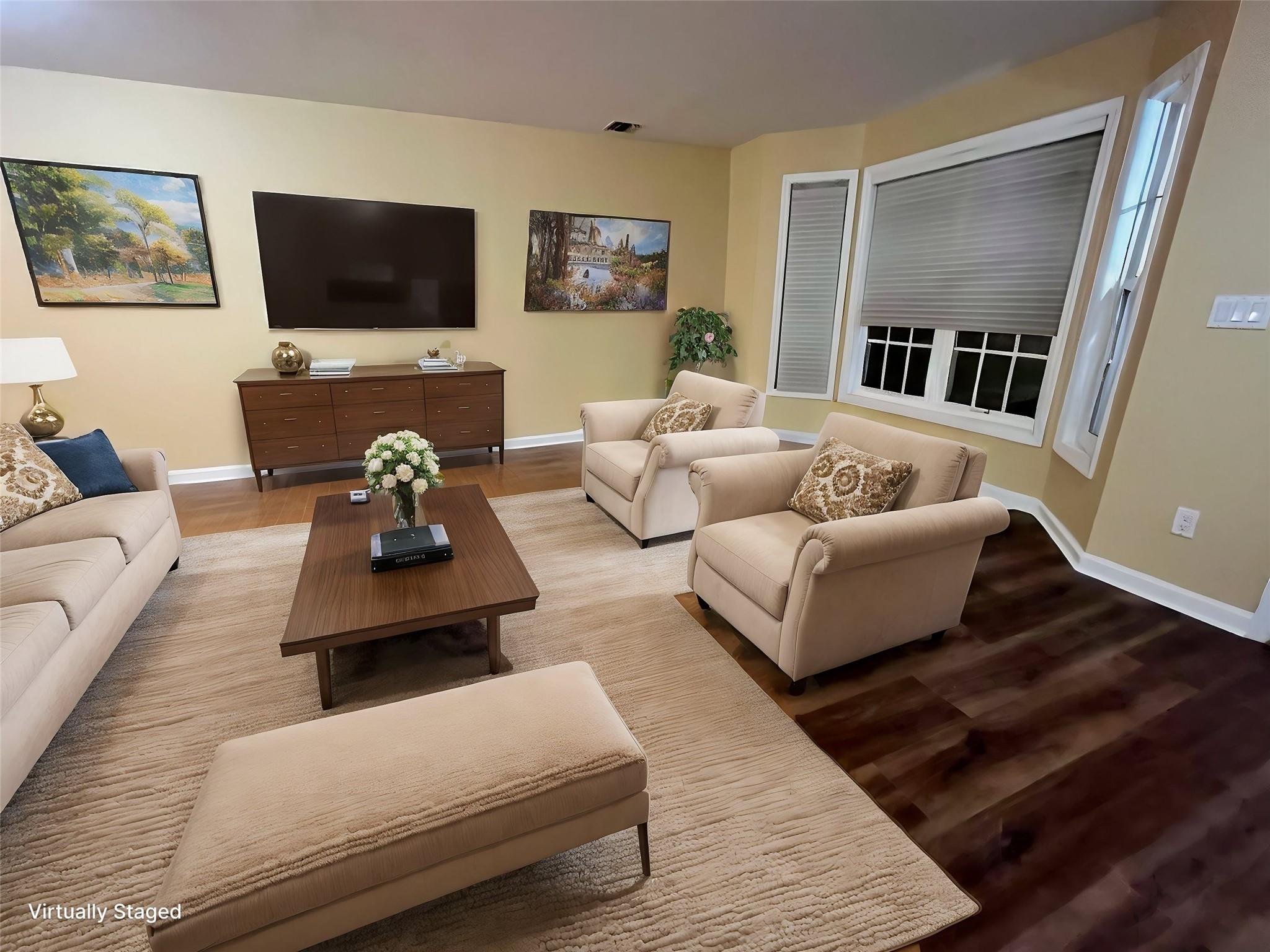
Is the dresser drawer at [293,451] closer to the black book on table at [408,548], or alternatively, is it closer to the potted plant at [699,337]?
the black book on table at [408,548]

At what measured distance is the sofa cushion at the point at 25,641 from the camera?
5.12ft

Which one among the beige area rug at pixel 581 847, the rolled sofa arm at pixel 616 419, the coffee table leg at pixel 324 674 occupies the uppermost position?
the rolled sofa arm at pixel 616 419

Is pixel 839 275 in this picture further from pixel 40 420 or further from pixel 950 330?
pixel 40 420

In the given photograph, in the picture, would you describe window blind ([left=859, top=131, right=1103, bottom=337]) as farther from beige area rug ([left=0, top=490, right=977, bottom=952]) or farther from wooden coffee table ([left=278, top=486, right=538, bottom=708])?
wooden coffee table ([left=278, top=486, right=538, bottom=708])

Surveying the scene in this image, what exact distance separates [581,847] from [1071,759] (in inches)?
59.2

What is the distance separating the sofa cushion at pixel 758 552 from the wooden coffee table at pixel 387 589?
0.72 metres

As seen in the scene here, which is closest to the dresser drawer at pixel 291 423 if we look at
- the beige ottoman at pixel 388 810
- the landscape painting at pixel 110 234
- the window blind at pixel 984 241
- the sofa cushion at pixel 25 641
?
the landscape painting at pixel 110 234

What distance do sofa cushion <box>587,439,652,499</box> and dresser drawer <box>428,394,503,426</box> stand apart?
1.19 meters

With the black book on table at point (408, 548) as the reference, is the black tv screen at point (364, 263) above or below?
above

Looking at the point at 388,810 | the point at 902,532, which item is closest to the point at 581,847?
the point at 388,810

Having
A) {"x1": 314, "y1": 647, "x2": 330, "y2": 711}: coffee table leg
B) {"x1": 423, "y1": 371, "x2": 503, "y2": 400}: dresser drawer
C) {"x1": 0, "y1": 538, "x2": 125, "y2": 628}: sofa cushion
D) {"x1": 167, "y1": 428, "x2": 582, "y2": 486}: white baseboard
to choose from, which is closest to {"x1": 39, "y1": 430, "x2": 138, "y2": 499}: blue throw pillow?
{"x1": 0, "y1": 538, "x2": 125, "y2": 628}: sofa cushion

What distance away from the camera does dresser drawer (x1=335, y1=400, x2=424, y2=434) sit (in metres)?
4.07

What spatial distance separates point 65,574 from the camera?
1938 millimetres

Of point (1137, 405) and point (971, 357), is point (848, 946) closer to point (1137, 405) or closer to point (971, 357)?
point (1137, 405)
